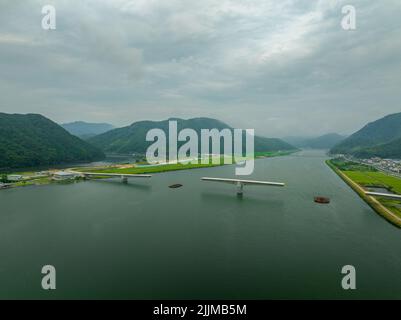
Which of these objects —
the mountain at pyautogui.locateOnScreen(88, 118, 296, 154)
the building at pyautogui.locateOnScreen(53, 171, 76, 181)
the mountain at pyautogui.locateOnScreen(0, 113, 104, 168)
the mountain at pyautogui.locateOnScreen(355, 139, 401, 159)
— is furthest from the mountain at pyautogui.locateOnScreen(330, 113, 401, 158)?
the mountain at pyautogui.locateOnScreen(0, 113, 104, 168)

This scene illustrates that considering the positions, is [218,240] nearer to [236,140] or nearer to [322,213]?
[322,213]

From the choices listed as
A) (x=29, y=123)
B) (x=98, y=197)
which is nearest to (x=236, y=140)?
(x=29, y=123)

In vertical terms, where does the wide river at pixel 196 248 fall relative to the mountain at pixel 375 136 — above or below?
below

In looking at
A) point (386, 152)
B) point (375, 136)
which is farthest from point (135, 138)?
point (375, 136)

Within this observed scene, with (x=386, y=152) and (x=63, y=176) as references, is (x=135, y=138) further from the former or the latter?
(x=386, y=152)

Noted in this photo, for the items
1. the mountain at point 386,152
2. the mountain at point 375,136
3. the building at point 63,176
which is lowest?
the building at point 63,176

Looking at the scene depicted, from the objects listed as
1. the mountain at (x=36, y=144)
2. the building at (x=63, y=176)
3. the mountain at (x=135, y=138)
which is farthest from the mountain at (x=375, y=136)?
the mountain at (x=36, y=144)

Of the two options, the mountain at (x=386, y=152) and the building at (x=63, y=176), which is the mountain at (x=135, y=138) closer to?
the mountain at (x=386, y=152)

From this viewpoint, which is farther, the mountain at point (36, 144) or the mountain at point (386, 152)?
the mountain at point (386, 152)
